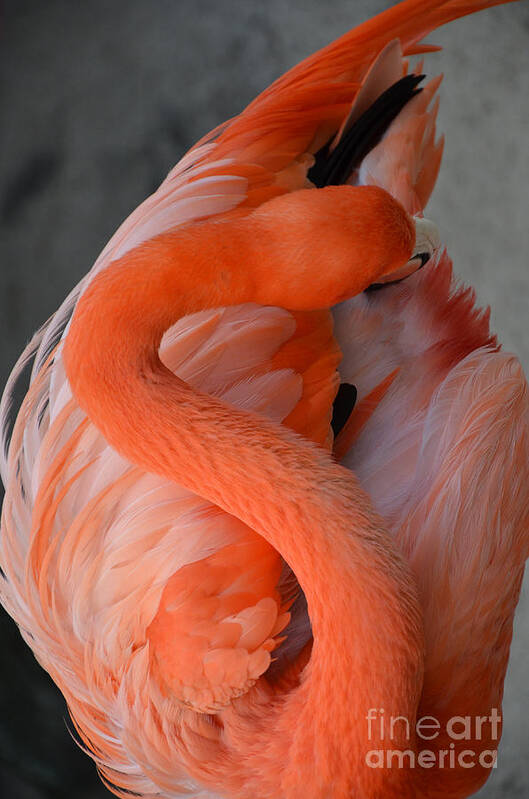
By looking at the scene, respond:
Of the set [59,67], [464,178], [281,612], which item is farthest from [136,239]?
[464,178]

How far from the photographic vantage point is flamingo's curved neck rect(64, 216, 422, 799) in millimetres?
727

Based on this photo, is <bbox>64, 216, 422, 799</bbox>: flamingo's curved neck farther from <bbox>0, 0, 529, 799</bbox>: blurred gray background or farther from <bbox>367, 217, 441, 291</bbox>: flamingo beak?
<bbox>0, 0, 529, 799</bbox>: blurred gray background

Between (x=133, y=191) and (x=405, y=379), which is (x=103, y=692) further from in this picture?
(x=133, y=191)

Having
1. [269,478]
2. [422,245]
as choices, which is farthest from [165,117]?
[269,478]

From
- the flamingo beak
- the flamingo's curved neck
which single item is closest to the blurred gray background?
the flamingo beak

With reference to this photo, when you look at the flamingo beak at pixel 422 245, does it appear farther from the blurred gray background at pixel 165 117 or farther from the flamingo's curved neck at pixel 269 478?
the blurred gray background at pixel 165 117

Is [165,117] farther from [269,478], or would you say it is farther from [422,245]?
[269,478]

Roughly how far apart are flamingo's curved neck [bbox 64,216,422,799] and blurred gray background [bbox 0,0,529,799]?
768 millimetres

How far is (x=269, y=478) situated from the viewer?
77 cm

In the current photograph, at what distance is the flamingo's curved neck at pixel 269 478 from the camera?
727 millimetres

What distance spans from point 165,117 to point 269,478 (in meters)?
1.06

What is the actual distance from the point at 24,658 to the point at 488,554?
889 millimetres

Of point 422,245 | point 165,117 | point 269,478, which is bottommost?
point 269,478

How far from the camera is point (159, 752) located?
0.93 metres
